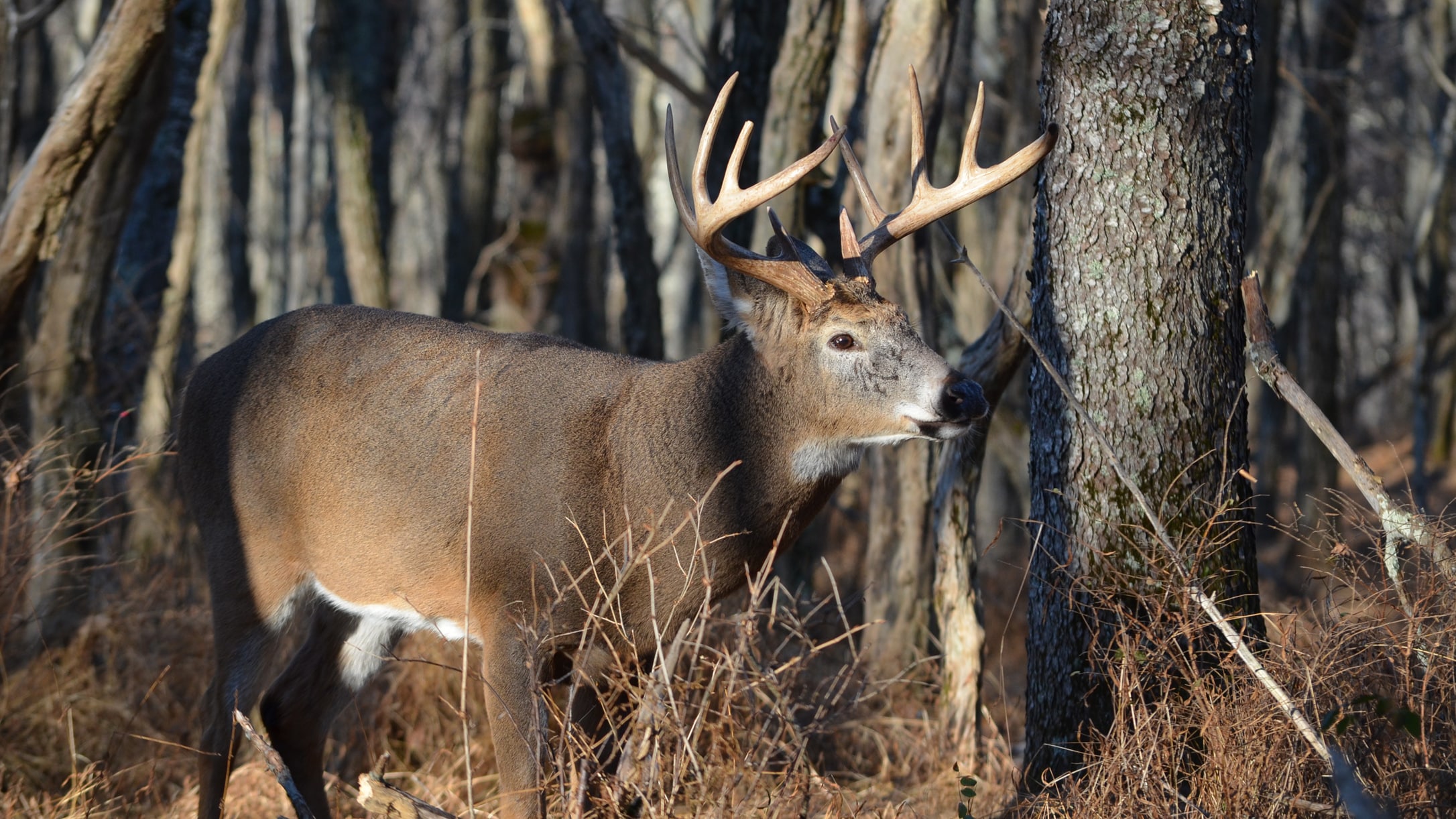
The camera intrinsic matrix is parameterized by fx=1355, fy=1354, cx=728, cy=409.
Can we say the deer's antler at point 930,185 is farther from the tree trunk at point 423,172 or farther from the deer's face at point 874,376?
the tree trunk at point 423,172

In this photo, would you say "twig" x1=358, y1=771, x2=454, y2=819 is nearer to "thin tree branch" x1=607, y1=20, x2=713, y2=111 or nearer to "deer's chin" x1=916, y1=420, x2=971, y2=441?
"deer's chin" x1=916, y1=420, x2=971, y2=441

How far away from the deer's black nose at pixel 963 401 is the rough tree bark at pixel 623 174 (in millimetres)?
3841

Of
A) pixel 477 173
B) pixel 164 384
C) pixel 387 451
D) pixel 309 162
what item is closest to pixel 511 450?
pixel 387 451

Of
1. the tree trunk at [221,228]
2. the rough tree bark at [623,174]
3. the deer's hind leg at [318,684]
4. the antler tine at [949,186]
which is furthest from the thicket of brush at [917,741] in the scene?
the tree trunk at [221,228]

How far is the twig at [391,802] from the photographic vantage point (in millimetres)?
3748

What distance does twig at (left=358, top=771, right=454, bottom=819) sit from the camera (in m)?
3.75

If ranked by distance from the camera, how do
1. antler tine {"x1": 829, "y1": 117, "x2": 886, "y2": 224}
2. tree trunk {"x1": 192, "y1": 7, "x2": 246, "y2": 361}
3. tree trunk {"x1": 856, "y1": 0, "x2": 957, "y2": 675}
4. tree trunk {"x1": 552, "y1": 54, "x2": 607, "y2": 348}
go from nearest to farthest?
antler tine {"x1": 829, "y1": 117, "x2": 886, "y2": 224}
tree trunk {"x1": 856, "y1": 0, "x2": 957, "y2": 675}
tree trunk {"x1": 552, "y1": 54, "x2": 607, "y2": 348}
tree trunk {"x1": 192, "y1": 7, "x2": 246, "y2": 361}

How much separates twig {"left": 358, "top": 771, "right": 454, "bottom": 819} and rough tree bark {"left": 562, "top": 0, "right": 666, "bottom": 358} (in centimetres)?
470

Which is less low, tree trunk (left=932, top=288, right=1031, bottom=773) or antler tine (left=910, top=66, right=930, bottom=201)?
antler tine (left=910, top=66, right=930, bottom=201)

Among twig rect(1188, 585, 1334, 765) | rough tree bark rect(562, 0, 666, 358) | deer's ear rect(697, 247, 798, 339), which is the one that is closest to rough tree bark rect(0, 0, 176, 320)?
rough tree bark rect(562, 0, 666, 358)

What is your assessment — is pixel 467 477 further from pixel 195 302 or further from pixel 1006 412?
pixel 195 302

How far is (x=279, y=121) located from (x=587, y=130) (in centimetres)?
1361

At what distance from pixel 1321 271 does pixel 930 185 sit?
8.89 metres

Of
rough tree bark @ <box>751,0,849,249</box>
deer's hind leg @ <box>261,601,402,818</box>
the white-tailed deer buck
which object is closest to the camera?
the white-tailed deer buck
